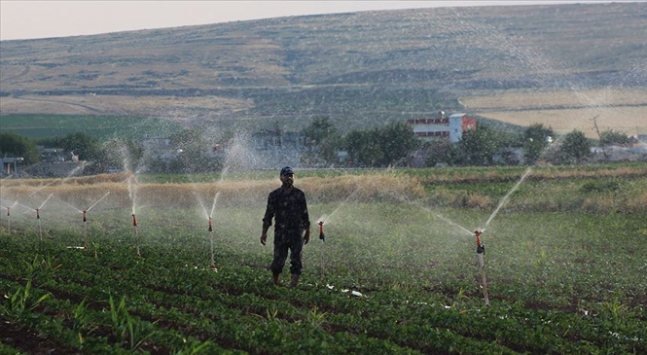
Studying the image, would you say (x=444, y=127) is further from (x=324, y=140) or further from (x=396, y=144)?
(x=396, y=144)

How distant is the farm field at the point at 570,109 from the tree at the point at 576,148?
824 cm

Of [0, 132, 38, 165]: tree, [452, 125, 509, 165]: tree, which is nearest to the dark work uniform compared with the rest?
[452, 125, 509, 165]: tree

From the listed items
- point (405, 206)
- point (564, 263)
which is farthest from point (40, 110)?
point (564, 263)

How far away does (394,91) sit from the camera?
542ft

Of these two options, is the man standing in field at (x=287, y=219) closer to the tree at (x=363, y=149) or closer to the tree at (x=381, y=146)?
the tree at (x=381, y=146)

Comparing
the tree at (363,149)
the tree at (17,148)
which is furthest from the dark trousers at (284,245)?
the tree at (17,148)

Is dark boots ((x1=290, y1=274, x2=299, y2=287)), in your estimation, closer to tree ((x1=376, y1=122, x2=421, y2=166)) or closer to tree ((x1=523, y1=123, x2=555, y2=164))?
tree ((x1=523, y1=123, x2=555, y2=164))

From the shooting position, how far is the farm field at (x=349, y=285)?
1098 cm

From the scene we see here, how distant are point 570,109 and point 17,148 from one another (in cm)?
6470

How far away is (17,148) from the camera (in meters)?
79.9

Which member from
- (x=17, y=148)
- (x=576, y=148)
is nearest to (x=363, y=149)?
(x=576, y=148)

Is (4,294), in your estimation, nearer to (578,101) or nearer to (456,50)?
(578,101)

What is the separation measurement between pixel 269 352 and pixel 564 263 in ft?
36.9

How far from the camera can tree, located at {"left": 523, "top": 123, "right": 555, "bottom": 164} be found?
72.3m
